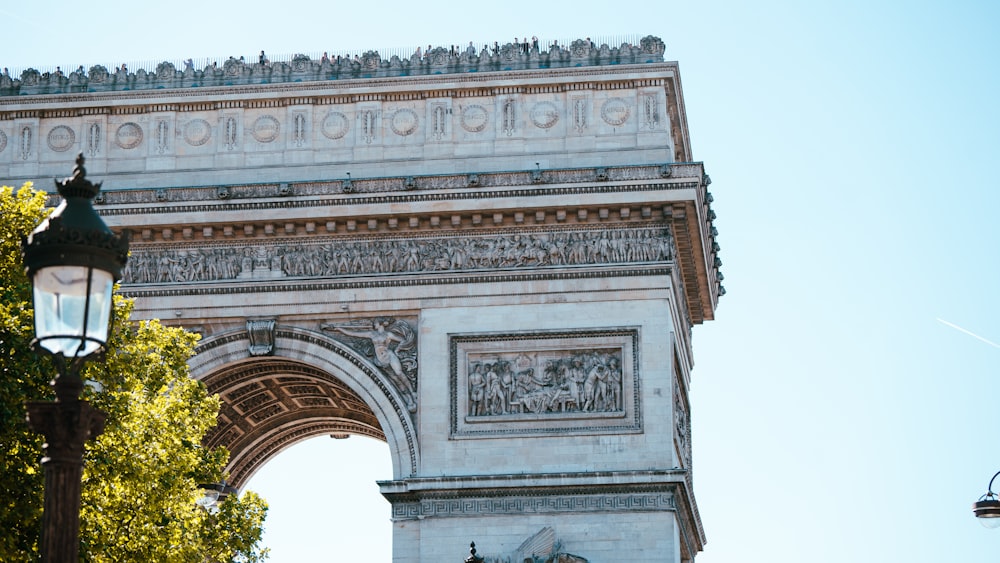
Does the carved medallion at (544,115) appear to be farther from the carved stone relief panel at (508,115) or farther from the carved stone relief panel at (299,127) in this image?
the carved stone relief panel at (299,127)

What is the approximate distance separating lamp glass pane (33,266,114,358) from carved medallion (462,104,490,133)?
24238mm

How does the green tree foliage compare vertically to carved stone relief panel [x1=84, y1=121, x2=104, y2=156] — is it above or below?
Answer: below

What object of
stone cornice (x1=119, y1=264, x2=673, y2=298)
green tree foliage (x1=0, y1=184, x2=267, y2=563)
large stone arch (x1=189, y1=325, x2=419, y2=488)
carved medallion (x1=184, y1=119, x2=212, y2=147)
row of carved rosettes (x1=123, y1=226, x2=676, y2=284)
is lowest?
green tree foliage (x1=0, y1=184, x2=267, y2=563)

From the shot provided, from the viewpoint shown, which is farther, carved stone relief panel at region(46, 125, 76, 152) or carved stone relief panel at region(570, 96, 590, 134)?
carved stone relief panel at region(46, 125, 76, 152)

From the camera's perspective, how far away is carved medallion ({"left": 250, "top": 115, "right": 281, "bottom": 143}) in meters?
35.1

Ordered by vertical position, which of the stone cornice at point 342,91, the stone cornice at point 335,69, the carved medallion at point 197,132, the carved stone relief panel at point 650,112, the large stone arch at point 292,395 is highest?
the stone cornice at point 335,69

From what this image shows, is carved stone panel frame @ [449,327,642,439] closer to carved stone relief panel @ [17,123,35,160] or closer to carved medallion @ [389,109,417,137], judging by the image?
carved medallion @ [389,109,417,137]

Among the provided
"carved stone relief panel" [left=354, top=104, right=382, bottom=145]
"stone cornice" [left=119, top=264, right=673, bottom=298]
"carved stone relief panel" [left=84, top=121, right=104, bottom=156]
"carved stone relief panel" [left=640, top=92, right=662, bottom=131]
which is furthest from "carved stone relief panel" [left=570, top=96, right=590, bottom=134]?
"carved stone relief panel" [left=84, top=121, right=104, bottom=156]

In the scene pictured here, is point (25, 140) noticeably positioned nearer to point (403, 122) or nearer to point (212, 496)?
point (403, 122)

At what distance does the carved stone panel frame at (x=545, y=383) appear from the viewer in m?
32.3

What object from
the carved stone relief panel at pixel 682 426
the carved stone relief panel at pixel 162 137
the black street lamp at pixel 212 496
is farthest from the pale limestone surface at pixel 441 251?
the black street lamp at pixel 212 496

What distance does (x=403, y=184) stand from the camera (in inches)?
1319

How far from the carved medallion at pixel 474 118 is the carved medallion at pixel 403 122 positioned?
1.02 metres

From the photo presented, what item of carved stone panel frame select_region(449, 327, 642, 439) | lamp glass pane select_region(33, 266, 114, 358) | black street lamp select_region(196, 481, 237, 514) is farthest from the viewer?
carved stone panel frame select_region(449, 327, 642, 439)
